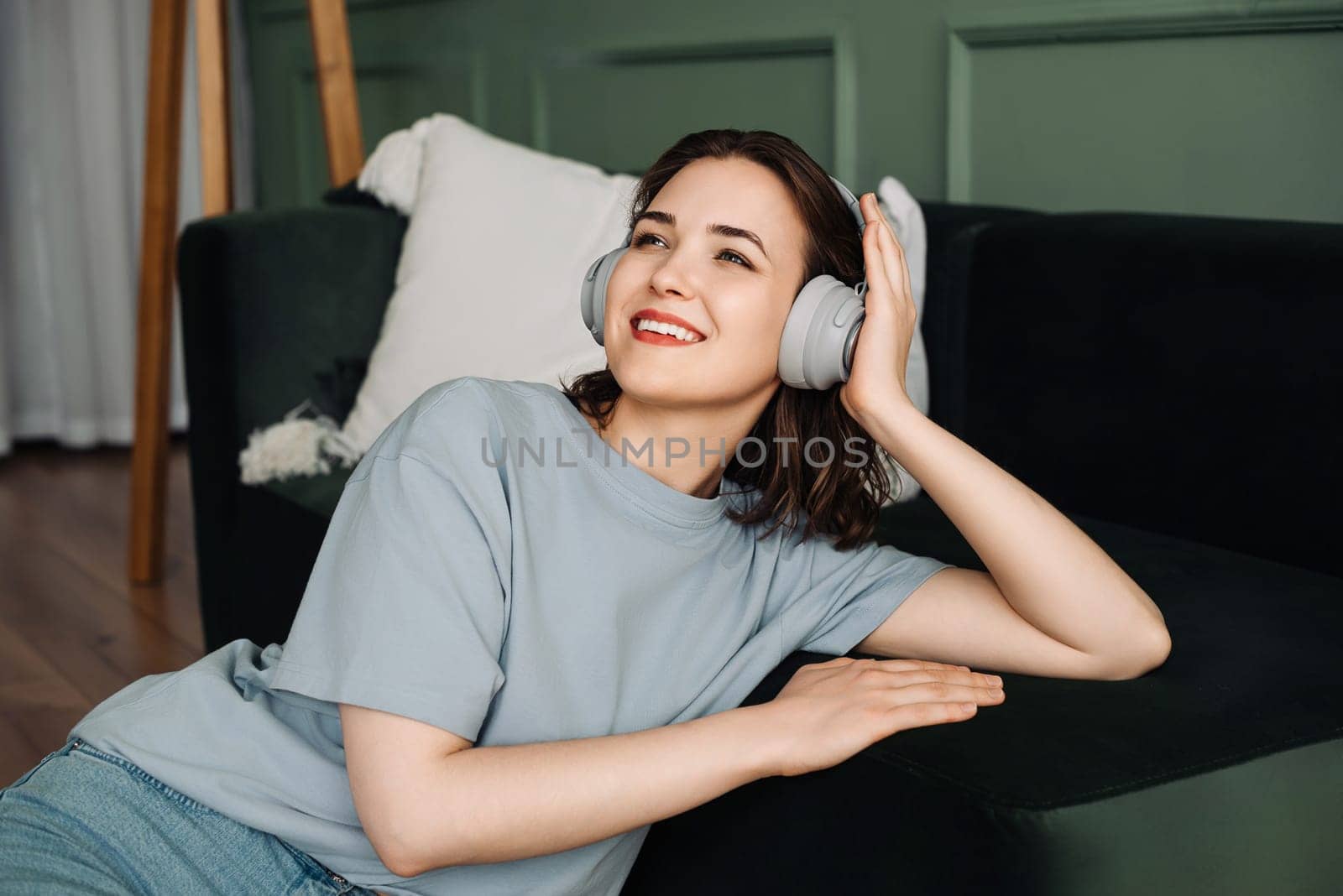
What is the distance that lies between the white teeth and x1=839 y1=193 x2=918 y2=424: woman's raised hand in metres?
0.15

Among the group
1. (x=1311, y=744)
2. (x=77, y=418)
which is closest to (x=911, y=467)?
(x=1311, y=744)

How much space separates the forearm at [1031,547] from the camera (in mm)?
1222

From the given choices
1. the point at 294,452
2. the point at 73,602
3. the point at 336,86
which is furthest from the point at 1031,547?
the point at 73,602

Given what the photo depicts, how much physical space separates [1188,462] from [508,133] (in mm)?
2229

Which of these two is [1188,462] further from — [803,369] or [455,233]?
[455,233]

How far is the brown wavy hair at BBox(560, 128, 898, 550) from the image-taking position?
130 centimetres

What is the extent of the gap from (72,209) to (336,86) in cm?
182

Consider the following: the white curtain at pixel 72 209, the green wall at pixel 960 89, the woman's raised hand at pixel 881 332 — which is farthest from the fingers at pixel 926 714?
the white curtain at pixel 72 209

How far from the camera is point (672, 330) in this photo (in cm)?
121

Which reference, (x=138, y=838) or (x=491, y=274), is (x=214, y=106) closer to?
(x=491, y=274)

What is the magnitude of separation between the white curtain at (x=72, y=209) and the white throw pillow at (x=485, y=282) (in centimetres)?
217

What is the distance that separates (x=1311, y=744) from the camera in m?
1.10

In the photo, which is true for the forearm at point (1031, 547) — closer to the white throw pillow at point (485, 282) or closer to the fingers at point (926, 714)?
the fingers at point (926, 714)

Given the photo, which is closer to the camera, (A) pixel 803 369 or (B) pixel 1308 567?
(A) pixel 803 369
